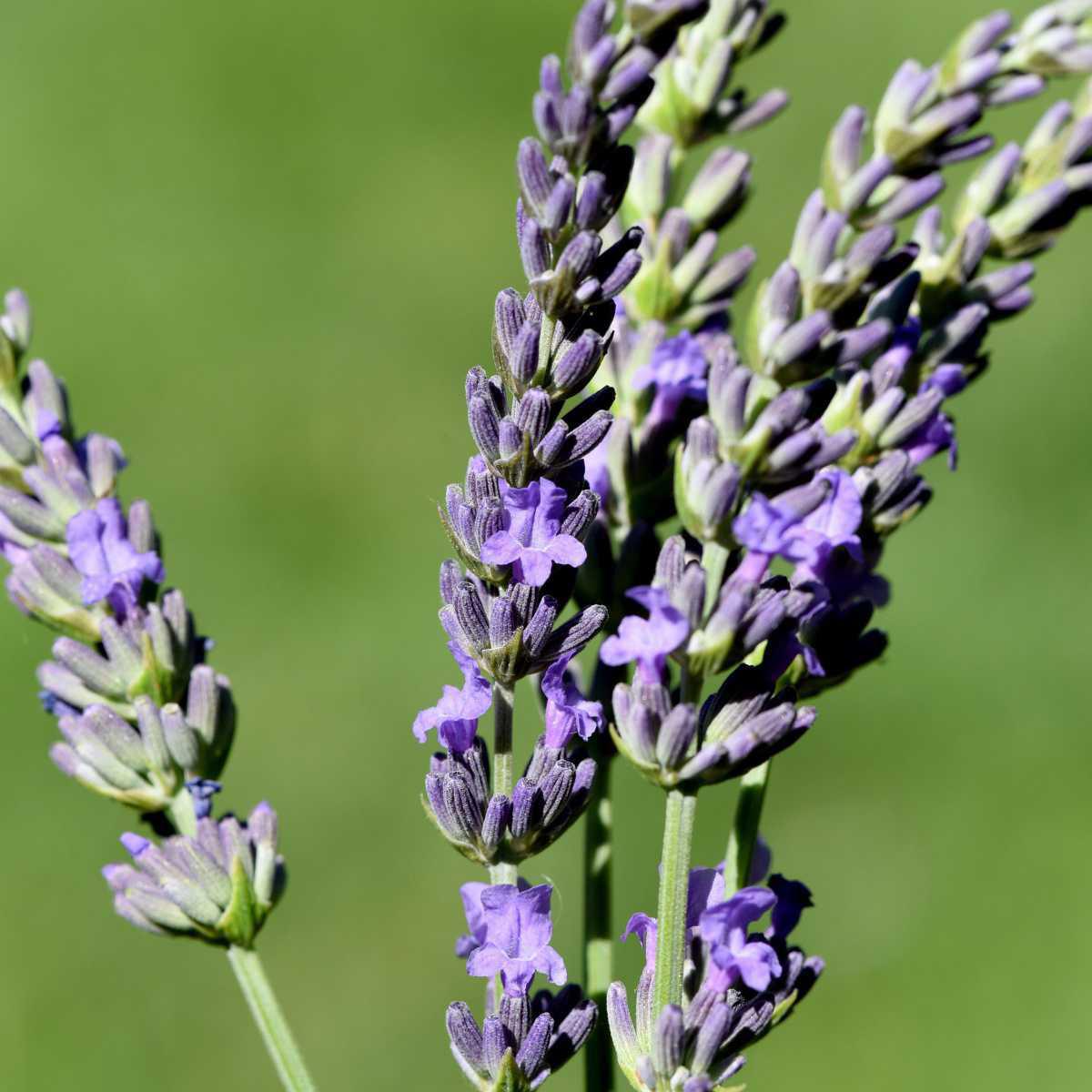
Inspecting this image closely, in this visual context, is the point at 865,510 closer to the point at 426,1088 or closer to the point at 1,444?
the point at 1,444

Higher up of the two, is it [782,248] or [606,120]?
[782,248]

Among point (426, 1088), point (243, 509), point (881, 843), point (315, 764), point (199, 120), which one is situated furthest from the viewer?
point (199, 120)

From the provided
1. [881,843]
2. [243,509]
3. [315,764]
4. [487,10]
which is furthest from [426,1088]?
[487,10]

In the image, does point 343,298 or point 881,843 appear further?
point 343,298

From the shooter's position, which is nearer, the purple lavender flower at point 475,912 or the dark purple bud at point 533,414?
the dark purple bud at point 533,414

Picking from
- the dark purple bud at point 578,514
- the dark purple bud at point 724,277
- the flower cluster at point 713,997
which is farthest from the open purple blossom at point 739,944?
the dark purple bud at point 724,277

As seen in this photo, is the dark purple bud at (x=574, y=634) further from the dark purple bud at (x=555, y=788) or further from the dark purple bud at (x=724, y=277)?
the dark purple bud at (x=724, y=277)

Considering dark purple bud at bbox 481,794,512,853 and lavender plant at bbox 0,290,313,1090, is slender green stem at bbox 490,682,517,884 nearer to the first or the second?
dark purple bud at bbox 481,794,512,853
